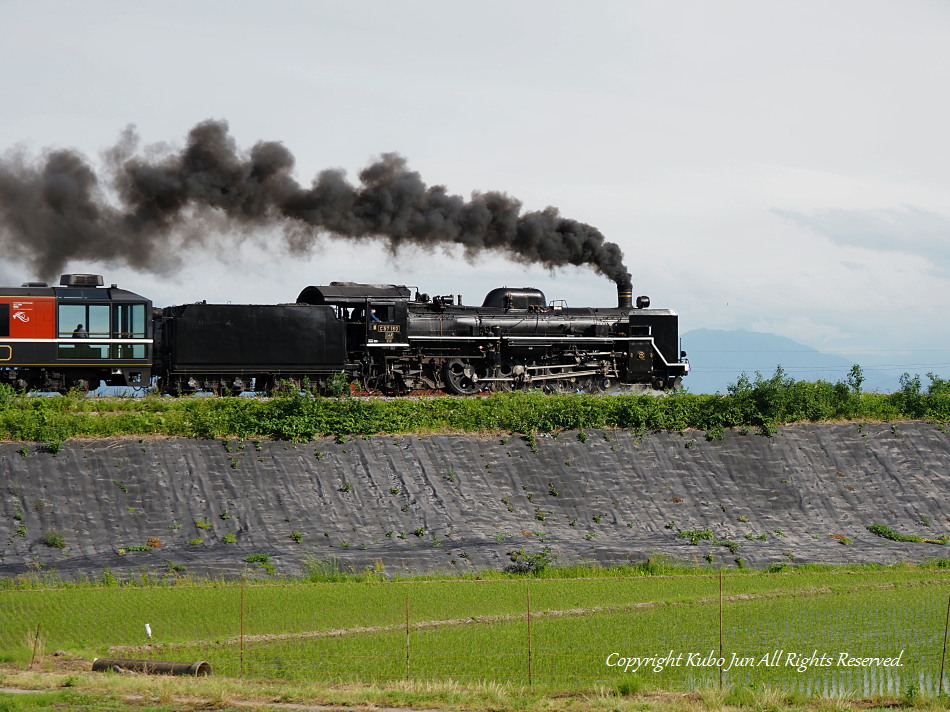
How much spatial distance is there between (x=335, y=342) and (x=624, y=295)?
1452 cm

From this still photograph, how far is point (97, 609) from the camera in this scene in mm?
22172

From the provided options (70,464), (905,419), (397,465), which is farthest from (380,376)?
(905,419)

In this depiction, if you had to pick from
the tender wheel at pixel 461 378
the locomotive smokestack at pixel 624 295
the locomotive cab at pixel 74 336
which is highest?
the locomotive smokestack at pixel 624 295

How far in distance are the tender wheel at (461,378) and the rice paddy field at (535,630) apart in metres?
13.6

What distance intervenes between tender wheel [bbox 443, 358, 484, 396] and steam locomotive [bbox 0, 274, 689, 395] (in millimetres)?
47

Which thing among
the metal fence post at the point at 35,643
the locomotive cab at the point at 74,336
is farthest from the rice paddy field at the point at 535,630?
the locomotive cab at the point at 74,336

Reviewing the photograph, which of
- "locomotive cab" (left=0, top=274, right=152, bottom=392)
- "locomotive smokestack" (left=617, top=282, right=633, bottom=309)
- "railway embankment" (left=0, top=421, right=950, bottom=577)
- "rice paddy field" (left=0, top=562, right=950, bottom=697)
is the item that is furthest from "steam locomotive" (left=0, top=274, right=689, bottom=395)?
"rice paddy field" (left=0, top=562, right=950, bottom=697)

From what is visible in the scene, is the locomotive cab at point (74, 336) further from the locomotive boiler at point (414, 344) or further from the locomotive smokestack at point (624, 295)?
the locomotive smokestack at point (624, 295)

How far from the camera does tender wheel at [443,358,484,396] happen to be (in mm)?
39375

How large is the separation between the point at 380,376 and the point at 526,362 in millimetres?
5979

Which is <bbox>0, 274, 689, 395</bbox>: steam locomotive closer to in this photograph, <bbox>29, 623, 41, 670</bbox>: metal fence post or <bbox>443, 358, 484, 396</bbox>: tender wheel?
<bbox>443, 358, 484, 396</bbox>: tender wheel

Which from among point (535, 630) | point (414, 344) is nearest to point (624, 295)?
point (414, 344)

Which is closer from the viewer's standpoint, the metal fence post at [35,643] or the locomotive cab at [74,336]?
the metal fence post at [35,643]

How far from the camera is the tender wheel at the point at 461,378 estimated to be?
3938cm
